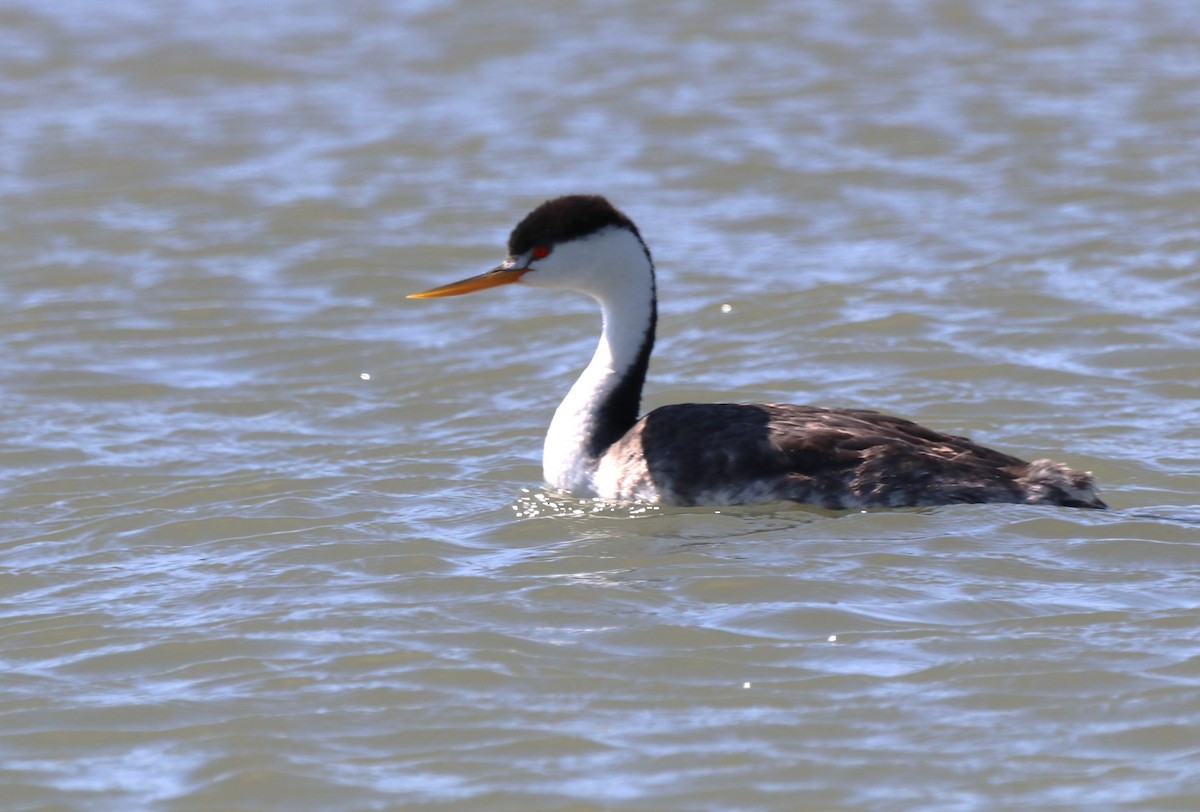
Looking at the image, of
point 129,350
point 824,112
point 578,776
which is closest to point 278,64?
point 824,112

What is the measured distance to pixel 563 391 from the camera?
35.6ft

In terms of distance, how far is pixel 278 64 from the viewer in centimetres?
1919

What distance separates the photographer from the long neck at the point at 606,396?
8.88 meters

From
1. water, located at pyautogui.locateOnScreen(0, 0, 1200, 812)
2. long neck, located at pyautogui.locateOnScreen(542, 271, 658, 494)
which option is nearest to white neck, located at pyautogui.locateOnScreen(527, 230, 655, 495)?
long neck, located at pyautogui.locateOnScreen(542, 271, 658, 494)

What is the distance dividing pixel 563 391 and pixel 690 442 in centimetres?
241

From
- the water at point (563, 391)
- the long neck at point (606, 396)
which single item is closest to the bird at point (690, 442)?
the long neck at point (606, 396)

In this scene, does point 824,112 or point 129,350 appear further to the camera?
point 824,112

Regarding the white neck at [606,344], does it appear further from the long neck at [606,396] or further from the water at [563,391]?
the water at [563,391]

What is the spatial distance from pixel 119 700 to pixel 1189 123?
11.8m

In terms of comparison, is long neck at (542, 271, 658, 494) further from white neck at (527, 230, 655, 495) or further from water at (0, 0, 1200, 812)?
water at (0, 0, 1200, 812)

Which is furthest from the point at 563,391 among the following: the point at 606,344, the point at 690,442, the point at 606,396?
the point at 690,442

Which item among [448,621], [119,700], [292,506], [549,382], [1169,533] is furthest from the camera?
[549,382]

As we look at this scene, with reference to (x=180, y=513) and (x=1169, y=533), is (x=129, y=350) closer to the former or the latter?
(x=180, y=513)

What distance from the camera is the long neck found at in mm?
8875
